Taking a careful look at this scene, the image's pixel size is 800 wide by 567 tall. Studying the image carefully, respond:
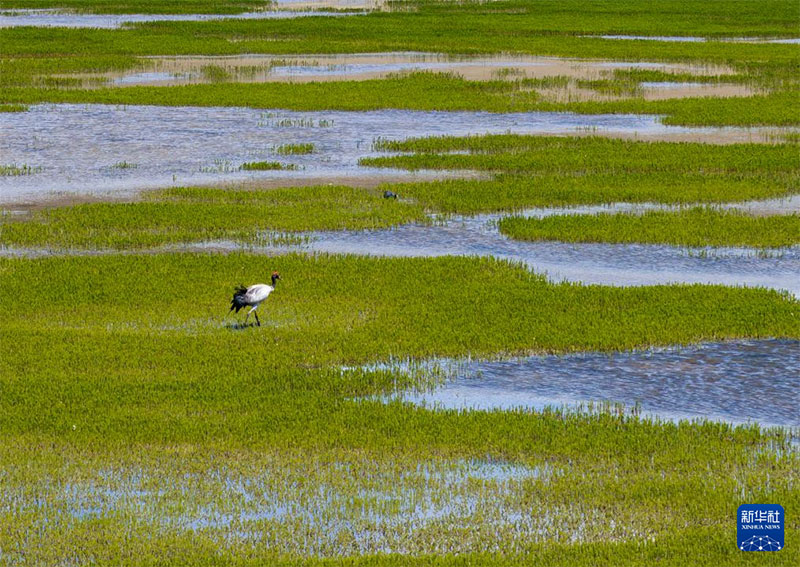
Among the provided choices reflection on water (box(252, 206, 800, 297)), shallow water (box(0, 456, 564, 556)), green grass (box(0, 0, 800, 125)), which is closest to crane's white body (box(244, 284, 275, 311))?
shallow water (box(0, 456, 564, 556))

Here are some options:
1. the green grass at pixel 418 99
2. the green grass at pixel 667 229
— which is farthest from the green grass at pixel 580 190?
the green grass at pixel 418 99

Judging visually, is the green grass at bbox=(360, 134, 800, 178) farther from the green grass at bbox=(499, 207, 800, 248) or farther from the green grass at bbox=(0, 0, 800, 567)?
the green grass at bbox=(499, 207, 800, 248)

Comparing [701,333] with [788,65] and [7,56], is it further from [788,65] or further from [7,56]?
[7,56]

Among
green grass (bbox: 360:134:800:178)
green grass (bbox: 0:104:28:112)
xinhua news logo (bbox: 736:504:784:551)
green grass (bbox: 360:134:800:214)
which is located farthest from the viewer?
green grass (bbox: 0:104:28:112)

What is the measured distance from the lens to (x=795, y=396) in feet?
51.2

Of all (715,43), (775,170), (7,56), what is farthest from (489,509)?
(715,43)

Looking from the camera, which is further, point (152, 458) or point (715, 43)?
point (715, 43)

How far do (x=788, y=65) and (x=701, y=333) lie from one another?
36.6 m

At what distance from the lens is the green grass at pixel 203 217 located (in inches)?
955

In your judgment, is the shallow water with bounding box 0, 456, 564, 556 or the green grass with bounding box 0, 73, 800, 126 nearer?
the shallow water with bounding box 0, 456, 564, 556

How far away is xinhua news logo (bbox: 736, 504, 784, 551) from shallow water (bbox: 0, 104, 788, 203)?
19577 mm

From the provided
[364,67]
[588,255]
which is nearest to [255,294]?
[588,255]

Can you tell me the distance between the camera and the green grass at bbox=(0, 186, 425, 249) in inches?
955

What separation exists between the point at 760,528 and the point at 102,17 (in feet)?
243
